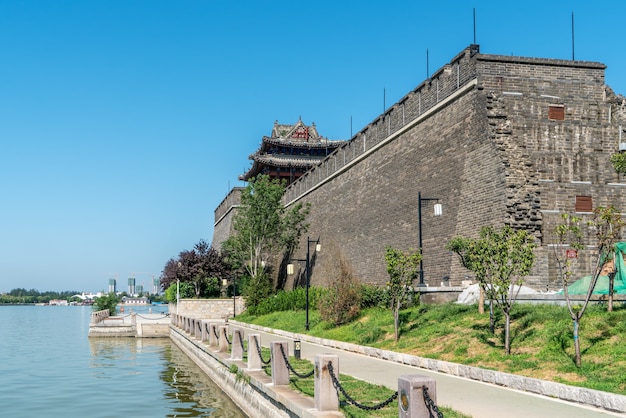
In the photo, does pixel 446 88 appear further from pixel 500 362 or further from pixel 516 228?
pixel 500 362

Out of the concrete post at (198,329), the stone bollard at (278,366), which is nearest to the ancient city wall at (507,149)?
the concrete post at (198,329)

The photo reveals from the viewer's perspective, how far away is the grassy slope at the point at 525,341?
10680 mm

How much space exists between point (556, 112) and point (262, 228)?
967 inches

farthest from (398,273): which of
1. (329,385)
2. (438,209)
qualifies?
(329,385)

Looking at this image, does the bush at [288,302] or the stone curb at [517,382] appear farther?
the bush at [288,302]

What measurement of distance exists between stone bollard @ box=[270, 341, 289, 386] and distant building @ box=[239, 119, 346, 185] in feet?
150

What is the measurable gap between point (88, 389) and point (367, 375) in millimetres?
10845

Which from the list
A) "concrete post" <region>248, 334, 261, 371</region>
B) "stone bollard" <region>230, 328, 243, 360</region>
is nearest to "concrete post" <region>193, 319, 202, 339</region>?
"stone bollard" <region>230, 328, 243, 360</region>

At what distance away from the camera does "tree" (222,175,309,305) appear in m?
42.4

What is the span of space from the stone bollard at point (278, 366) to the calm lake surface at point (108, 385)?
2.89 m

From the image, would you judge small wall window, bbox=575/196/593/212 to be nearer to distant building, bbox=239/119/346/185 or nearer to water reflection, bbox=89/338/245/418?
water reflection, bbox=89/338/245/418

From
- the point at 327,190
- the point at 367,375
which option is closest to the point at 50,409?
the point at 367,375

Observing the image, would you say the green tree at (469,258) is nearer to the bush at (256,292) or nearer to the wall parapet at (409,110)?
the wall parapet at (409,110)

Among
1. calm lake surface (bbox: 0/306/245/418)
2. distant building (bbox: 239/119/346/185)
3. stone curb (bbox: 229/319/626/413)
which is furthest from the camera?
distant building (bbox: 239/119/346/185)
